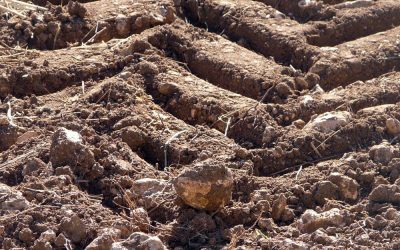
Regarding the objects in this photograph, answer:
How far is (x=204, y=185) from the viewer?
137 inches

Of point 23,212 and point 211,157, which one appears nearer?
point 23,212

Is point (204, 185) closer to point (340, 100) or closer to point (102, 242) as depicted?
point (102, 242)

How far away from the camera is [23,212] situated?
135 inches

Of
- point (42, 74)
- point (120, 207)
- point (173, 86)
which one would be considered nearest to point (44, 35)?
point (42, 74)

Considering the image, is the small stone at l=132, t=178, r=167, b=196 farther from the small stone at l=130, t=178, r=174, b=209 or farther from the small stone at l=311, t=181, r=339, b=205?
the small stone at l=311, t=181, r=339, b=205

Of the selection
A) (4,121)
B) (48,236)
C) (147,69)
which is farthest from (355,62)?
(48,236)

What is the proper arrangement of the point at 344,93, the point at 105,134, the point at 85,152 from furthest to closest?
the point at 344,93 → the point at 105,134 → the point at 85,152

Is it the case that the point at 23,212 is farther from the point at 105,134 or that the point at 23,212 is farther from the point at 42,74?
the point at 42,74

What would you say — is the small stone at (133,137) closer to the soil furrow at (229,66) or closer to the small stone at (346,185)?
the soil furrow at (229,66)

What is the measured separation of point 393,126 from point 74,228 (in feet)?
5.03

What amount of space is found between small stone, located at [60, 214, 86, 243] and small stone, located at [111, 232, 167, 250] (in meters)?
0.21

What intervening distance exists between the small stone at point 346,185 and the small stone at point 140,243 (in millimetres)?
842

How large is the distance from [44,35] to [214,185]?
70.8 inches

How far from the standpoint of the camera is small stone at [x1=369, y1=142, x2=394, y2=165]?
3814 mm
